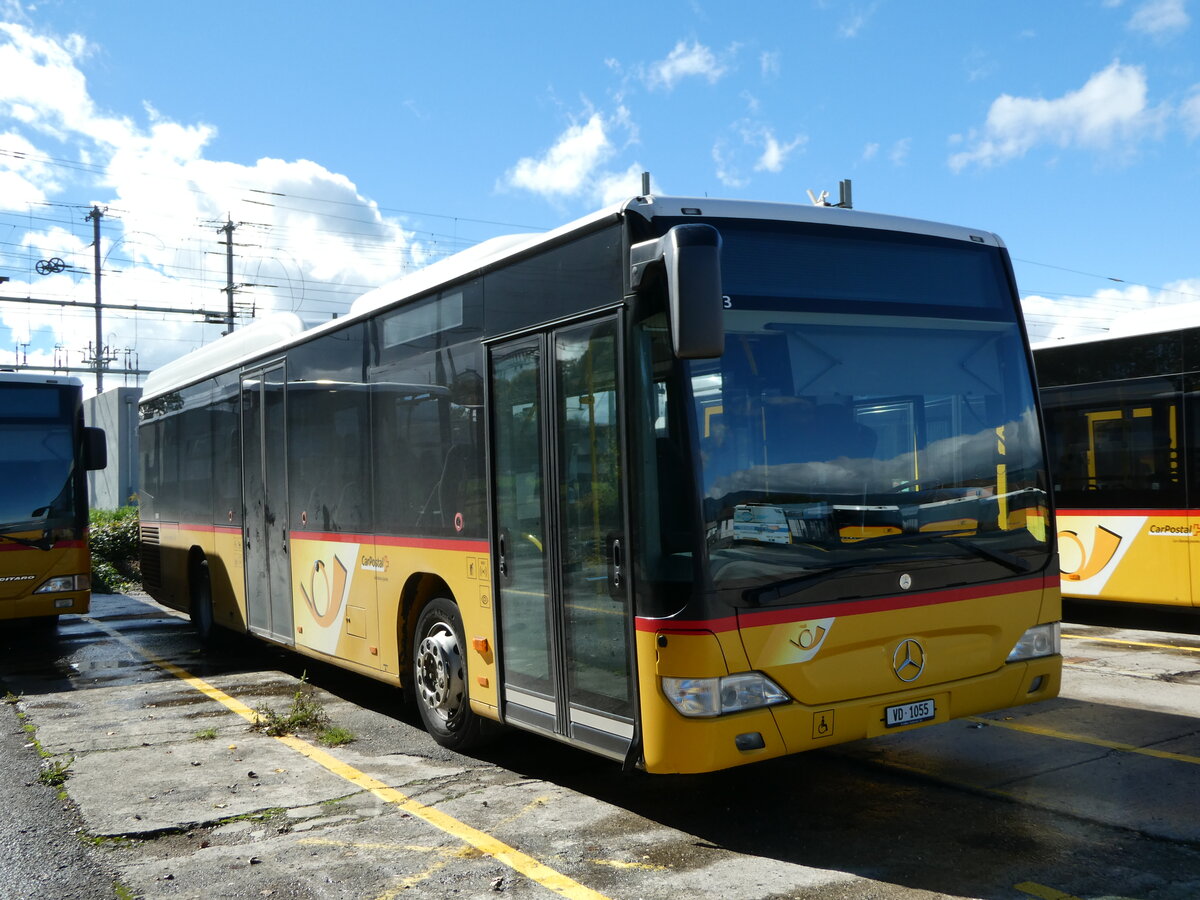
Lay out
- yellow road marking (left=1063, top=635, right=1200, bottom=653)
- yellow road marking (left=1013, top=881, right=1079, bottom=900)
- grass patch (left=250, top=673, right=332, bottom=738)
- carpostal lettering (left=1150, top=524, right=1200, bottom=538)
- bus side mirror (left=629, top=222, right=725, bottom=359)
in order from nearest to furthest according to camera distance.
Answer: yellow road marking (left=1013, top=881, right=1079, bottom=900), bus side mirror (left=629, top=222, right=725, bottom=359), grass patch (left=250, top=673, right=332, bottom=738), yellow road marking (left=1063, top=635, right=1200, bottom=653), carpostal lettering (left=1150, top=524, right=1200, bottom=538)

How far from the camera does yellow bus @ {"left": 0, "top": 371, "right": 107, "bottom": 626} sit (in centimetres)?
1238

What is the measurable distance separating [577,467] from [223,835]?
2.62 m

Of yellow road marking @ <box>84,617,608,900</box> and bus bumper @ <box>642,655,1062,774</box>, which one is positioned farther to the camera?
bus bumper @ <box>642,655,1062,774</box>

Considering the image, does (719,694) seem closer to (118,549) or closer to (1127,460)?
(1127,460)

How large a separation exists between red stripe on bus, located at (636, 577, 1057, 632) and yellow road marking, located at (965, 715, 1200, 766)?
0.80 meters

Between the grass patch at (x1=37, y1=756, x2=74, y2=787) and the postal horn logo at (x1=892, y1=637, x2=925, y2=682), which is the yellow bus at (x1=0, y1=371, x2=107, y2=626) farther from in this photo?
the postal horn logo at (x1=892, y1=637, x2=925, y2=682)

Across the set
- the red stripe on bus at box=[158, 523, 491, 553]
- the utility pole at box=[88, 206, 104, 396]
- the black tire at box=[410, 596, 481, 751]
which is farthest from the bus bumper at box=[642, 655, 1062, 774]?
the utility pole at box=[88, 206, 104, 396]

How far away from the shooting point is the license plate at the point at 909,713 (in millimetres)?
5320

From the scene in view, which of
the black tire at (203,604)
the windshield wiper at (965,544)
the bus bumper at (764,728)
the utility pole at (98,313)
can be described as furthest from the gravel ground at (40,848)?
the utility pole at (98,313)

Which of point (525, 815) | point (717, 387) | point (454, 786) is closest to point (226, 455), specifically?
point (454, 786)

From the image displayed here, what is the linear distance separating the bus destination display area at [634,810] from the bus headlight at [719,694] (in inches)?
28.1

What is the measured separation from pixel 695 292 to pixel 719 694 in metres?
1.77

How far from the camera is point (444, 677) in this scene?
282 inches

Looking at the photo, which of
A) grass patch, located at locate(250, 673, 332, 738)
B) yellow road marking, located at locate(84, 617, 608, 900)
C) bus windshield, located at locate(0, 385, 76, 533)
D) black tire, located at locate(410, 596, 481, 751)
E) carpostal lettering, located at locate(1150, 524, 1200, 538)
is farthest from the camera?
bus windshield, located at locate(0, 385, 76, 533)
